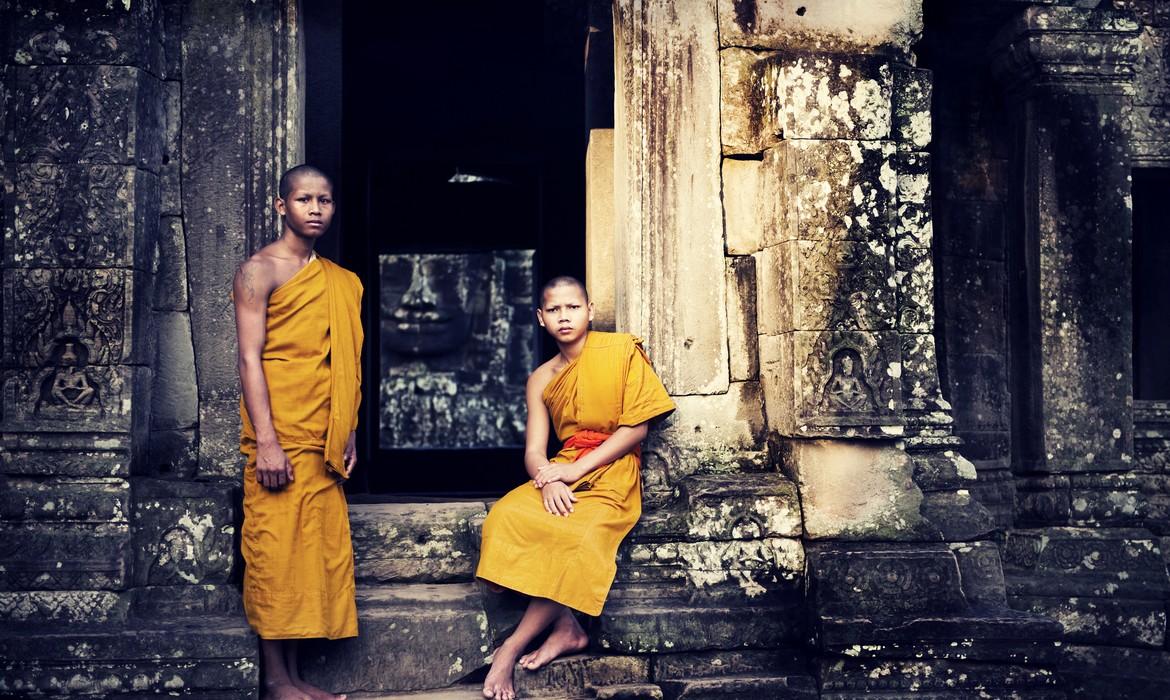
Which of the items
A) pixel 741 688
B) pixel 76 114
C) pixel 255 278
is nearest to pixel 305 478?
pixel 255 278

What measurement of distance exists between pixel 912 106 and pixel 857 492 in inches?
62.1

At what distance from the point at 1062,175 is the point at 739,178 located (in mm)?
1862

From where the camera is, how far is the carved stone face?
1585 centimetres

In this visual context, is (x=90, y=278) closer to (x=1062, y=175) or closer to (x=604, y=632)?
(x=604, y=632)

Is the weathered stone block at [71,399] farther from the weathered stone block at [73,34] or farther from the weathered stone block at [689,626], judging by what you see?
the weathered stone block at [689,626]

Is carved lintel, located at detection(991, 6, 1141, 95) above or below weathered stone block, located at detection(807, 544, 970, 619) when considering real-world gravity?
above

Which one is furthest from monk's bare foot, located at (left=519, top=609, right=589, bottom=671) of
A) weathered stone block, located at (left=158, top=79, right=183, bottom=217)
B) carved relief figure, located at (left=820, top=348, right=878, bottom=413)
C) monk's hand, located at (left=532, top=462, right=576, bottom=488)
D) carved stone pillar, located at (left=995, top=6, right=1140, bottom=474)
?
carved stone pillar, located at (left=995, top=6, right=1140, bottom=474)

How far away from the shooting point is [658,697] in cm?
378

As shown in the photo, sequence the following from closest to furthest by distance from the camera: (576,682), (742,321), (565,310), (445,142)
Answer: (576,682) → (565,310) → (742,321) → (445,142)

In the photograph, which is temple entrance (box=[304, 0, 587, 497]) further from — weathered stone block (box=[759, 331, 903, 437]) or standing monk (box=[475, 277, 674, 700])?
weathered stone block (box=[759, 331, 903, 437])

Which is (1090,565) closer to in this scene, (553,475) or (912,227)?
(912,227)

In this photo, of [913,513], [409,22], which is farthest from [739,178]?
[409,22]

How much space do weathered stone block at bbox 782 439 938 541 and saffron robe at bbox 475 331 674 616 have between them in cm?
62

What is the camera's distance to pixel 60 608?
3770 mm
